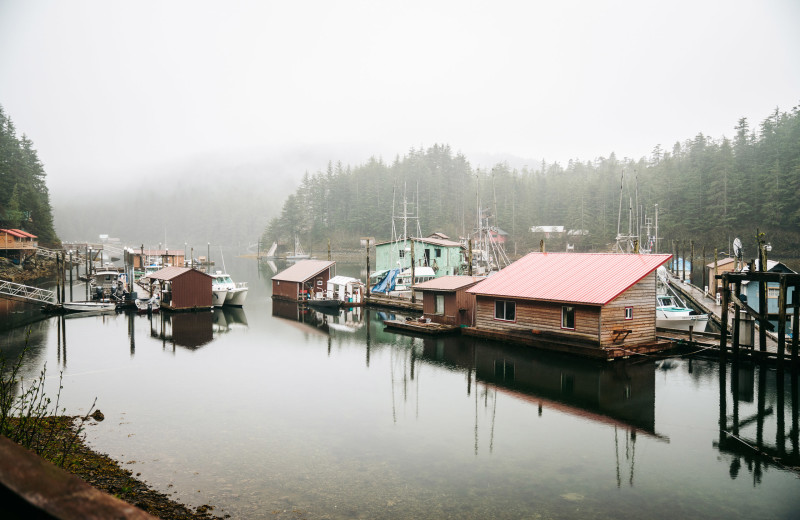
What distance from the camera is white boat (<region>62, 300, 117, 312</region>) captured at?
45.4 meters

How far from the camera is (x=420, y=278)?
64.0 m

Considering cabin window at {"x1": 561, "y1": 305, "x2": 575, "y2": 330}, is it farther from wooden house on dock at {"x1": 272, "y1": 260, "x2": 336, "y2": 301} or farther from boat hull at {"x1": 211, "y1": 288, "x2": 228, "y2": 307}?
boat hull at {"x1": 211, "y1": 288, "x2": 228, "y2": 307}

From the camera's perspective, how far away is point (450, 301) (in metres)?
38.0

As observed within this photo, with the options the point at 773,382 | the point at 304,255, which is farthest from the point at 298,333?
the point at 304,255

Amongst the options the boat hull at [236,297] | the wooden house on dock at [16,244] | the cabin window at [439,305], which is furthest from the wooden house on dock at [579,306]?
the wooden house on dock at [16,244]

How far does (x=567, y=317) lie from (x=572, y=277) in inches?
124

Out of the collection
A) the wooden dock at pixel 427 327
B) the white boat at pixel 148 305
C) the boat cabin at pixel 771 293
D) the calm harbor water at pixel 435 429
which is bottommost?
the calm harbor water at pixel 435 429

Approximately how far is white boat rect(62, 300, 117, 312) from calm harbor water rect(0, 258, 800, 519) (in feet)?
47.1

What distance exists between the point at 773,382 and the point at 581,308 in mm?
9136

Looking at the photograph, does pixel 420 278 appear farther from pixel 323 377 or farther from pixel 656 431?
pixel 656 431

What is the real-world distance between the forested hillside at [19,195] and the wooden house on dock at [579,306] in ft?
240

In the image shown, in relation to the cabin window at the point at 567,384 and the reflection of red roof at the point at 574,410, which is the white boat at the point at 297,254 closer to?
the cabin window at the point at 567,384

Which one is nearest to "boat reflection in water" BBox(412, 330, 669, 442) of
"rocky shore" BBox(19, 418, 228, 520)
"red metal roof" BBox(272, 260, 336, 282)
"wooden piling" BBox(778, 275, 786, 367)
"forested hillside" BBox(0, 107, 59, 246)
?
"wooden piling" BBox(778, 275, 786, 367)

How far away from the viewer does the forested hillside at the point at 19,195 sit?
246 ft
